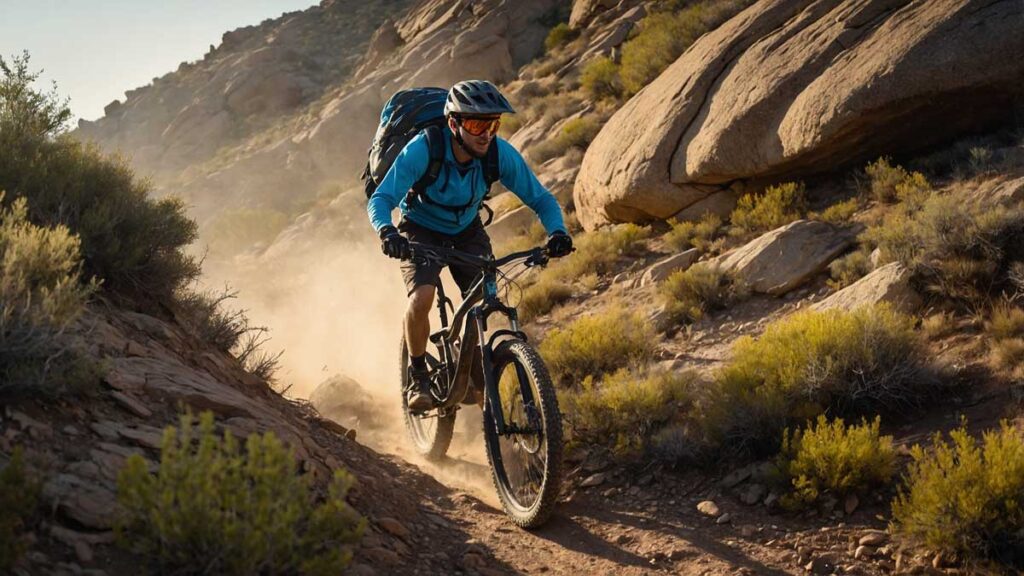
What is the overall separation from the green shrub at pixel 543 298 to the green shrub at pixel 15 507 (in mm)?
8045

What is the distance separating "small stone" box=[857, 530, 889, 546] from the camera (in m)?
4.38

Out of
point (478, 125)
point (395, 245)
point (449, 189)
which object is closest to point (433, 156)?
point (449, 189)

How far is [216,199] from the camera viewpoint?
2861 centimetres

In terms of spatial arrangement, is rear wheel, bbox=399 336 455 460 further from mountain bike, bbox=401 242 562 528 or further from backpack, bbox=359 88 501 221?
backpack, bbox=359 88 501 221

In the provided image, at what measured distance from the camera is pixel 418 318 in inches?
232

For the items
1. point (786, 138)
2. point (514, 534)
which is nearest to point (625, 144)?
point (786, 138)

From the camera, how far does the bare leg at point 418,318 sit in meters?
5.72

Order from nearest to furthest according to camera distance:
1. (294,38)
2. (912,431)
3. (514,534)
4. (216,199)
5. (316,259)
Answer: (514,534) < (912,431) < (316,259) < (216,199) < (294,38)

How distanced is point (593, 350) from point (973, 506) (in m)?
4.12

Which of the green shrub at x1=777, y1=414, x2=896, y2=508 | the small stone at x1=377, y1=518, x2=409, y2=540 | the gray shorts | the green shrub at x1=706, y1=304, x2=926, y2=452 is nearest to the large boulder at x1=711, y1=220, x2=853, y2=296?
the green shrub at x1=706, y1=304, x2=926, y2=452

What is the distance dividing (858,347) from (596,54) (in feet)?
54.8

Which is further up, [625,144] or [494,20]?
[494,20]

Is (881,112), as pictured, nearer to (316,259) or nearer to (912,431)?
(912,431)

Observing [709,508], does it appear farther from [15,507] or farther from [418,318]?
[15,507]
